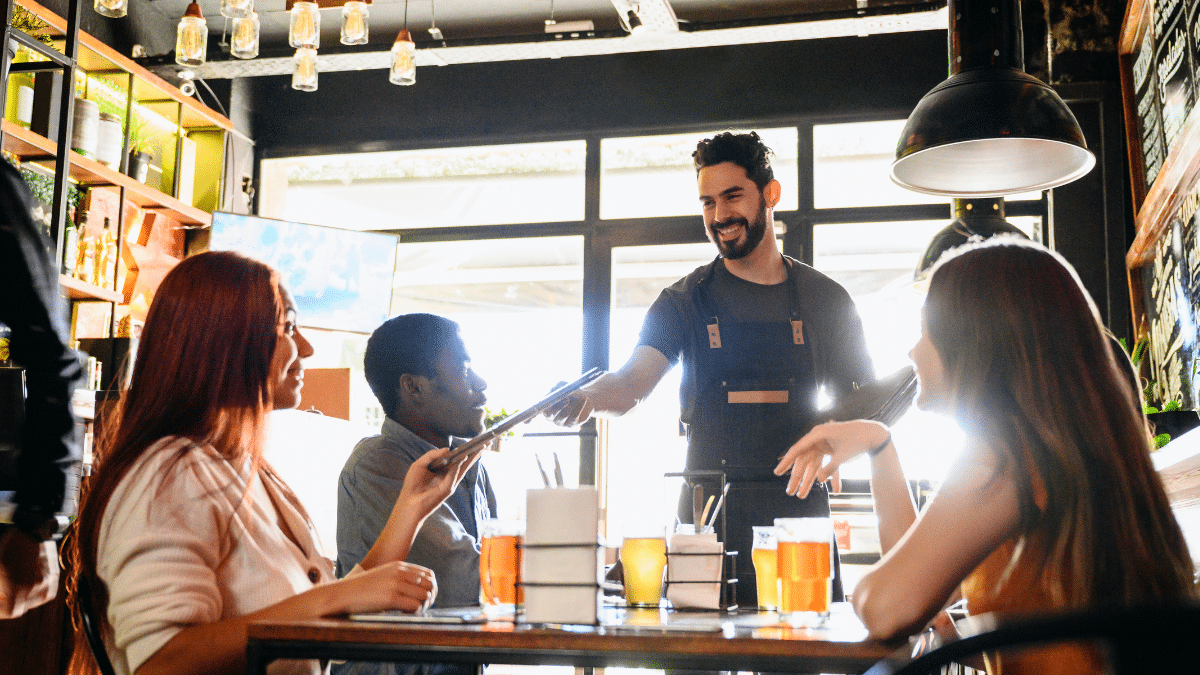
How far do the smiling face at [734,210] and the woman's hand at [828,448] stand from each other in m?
1.19

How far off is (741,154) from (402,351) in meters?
1.02

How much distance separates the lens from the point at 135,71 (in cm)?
484

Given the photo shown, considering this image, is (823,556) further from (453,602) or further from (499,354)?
(499,354)

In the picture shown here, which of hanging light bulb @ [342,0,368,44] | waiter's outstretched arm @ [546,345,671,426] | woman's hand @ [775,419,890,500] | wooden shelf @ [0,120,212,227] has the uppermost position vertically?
hanging light bulb @ [342,0,368,44]

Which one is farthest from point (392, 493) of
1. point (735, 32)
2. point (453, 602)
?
point (735, 32)

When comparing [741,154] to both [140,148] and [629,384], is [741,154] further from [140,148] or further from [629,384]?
[140,148]

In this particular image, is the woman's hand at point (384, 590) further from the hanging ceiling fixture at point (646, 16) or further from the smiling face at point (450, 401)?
the hanging ceiling fixture at point (646, 16)

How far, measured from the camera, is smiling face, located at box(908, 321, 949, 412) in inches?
50.8

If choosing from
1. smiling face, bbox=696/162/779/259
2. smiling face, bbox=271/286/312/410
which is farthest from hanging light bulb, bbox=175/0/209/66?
smiling face, bbox=271/286/312/410

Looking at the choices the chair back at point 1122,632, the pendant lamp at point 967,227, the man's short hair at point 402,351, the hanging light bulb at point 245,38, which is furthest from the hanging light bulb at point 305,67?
the chair back at point 1122,632

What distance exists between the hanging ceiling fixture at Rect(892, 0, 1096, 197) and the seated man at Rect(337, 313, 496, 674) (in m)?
1.19

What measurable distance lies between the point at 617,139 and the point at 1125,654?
5410mm

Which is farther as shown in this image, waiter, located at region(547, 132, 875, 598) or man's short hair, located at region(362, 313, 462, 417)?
waiter, located at region(547, 132, 875, 598)

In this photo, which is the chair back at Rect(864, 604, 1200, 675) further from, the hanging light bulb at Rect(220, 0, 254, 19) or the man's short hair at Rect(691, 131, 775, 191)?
the hanging light bulb at Rect(220, 0, 254, 19)
